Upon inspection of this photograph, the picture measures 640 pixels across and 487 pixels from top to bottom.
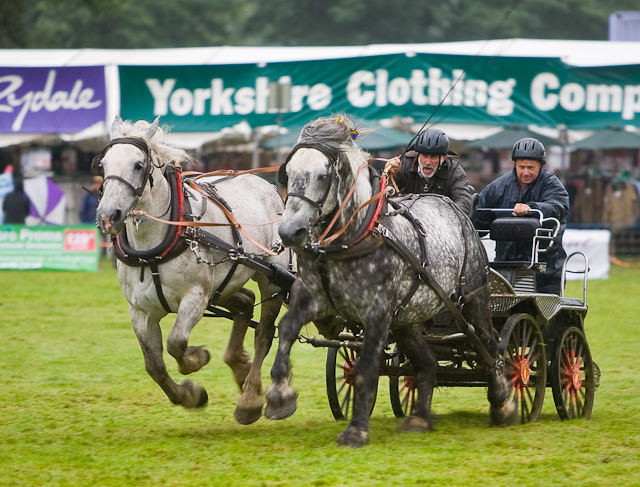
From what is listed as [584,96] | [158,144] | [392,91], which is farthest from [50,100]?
[158,144]

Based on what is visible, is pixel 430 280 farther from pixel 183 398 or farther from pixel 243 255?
pixel 183 398

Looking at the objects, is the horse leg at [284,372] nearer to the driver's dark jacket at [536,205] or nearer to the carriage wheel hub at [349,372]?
the carriage wheel hub at [349,372]

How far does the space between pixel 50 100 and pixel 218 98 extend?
349 centimetres

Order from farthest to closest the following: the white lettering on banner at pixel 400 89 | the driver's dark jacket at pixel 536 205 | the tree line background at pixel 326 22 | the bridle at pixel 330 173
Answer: the tree line background at pixel 326 22
the white lettering on banner at pixel 400 89
the driver's dark jacket at pixel 536 205
the bridle at pixel 330 173

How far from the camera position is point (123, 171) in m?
5.99

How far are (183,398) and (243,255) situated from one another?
1.06m

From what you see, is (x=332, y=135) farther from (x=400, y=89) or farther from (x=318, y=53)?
(x=318, y=53)

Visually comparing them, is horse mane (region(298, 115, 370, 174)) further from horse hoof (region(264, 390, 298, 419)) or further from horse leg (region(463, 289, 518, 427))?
horse leg (region(463, 289, 518, 427))

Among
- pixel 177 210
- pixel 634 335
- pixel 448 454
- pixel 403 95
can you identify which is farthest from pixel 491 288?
pixel 403 95

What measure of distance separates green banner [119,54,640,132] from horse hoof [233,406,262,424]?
10.3 m

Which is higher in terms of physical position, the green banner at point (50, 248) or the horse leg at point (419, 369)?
the green banner at point (50, 248)

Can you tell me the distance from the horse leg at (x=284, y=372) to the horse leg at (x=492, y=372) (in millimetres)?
1385

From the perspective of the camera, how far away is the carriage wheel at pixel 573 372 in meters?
7.07

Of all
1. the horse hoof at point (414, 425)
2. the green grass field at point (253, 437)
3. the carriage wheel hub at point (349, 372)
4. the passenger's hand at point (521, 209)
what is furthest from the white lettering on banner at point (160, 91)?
the horse hoof at point (414, 425)
